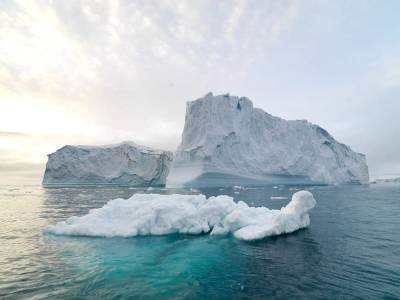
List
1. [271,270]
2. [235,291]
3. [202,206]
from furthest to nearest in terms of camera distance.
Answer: [202,206]
[271,270]
[235,291]

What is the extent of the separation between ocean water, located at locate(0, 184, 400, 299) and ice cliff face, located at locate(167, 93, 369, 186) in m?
34.9

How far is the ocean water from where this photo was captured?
579 centimetres

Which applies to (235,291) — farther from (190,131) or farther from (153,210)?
(190,131)

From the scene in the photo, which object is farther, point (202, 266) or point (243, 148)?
point (243, 148)

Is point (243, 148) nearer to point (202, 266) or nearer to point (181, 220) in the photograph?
point (181, 220)

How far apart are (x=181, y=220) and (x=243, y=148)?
38.8m

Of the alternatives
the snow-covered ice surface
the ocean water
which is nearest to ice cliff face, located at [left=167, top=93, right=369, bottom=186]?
the snow-covered ice surface

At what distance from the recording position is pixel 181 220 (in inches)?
473

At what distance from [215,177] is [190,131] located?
987 centimetres

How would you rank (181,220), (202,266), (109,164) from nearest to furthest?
(202,266) < (181,220) < (109,164)

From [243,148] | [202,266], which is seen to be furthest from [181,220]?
[243,148]

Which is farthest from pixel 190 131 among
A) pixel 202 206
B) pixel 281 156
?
pixel 202 206

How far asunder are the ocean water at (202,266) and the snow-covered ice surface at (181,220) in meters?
0.52

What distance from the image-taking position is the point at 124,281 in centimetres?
633
